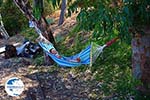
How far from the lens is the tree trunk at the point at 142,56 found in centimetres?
430

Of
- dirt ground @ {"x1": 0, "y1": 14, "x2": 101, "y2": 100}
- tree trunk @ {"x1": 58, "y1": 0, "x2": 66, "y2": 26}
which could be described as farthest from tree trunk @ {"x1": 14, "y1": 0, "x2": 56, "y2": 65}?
tree trunk @ {"x1": 58, "y1": 0, "x2": 66, "y2": 26}

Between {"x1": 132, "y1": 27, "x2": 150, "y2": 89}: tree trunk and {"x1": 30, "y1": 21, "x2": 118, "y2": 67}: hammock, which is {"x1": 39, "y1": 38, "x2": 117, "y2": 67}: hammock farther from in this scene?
{"x1": 132, "y1": 27, "x2": 150, "y2": 89}: tree trunk

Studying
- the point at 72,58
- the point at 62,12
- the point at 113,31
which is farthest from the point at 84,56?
the point at 62,12

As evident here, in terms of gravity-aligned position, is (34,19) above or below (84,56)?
above

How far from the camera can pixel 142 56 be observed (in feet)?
14.6

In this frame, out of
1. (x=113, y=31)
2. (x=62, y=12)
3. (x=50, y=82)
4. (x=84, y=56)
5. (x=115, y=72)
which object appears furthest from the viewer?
(x=62, y=12)

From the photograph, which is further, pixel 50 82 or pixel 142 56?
pixel 50 82

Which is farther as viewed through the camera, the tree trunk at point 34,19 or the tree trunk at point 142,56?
the tree trunk at point 34,19

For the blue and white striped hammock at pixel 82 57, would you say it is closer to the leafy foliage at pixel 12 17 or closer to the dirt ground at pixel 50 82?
the dirt ground at pixel 50 82

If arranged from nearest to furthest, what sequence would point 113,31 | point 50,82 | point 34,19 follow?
point 113,31
point 50,82
point 34,19

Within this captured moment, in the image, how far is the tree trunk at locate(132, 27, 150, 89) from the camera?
4305mm

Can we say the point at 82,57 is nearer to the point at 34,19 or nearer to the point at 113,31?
the point at 34,19

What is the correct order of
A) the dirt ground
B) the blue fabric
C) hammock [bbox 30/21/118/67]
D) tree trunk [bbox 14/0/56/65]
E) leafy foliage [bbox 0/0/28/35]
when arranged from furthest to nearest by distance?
leafy foliage [bbox 0/0/28/35]
tree trunk [bbox 14/0/56/65]
the blue fabric
hammock [bbox 30/21/118/67]
the dirt ground

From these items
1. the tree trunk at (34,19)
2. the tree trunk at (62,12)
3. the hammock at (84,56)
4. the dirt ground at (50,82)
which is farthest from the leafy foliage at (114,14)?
the tree trunk at (62,12)
